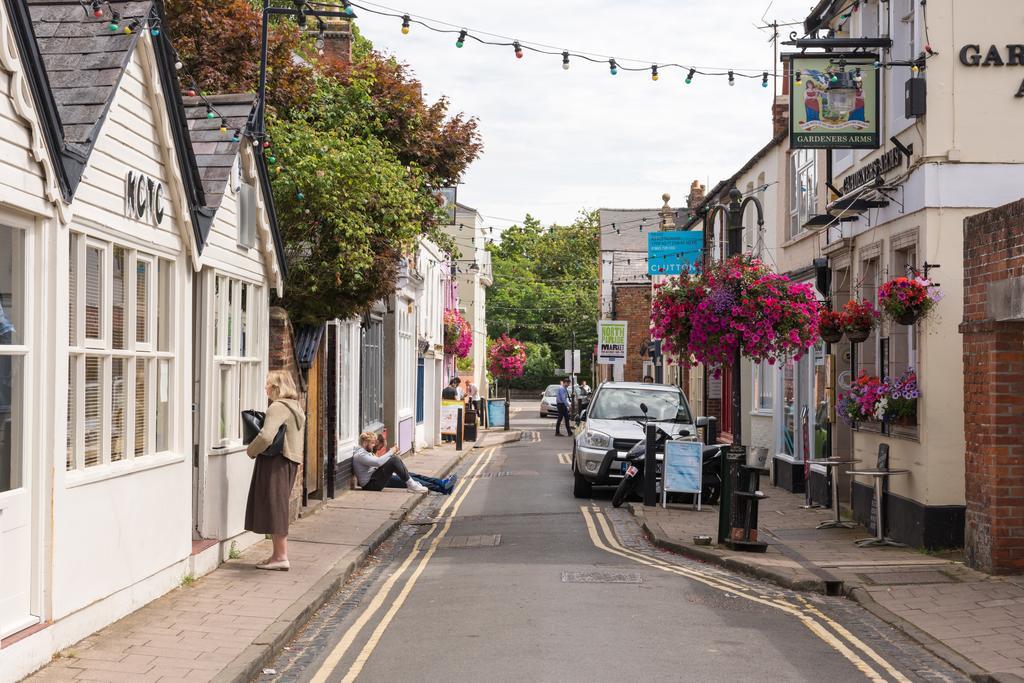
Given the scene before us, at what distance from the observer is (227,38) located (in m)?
19.9

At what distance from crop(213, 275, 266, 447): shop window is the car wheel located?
7.90 metres

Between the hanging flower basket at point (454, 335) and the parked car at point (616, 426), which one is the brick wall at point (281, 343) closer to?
the parked car at point (616, 426)

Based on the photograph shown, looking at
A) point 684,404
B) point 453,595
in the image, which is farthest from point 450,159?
point 453,595

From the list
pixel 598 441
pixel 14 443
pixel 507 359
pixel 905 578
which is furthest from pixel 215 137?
pixel 507 359

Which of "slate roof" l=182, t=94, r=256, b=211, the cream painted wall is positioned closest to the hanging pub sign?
"slate roof" l=182, t=94, r=256, b=211

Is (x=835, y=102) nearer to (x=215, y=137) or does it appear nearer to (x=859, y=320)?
(x=859, y=320)

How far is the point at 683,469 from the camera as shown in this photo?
18500mm

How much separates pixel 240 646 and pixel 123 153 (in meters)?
3.81

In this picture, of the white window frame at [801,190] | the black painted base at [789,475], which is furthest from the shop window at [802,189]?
the black painted base at [789,475]

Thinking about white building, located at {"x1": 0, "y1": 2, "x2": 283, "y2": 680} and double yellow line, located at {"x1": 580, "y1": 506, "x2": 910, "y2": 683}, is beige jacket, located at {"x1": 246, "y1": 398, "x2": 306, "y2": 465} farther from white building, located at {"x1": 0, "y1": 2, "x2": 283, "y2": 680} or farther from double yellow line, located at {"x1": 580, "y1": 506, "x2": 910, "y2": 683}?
double yellow line, located at {"x1": 580, "y1": 506, "x2": 910, "y2": 683}

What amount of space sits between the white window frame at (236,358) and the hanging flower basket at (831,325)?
6879 mm

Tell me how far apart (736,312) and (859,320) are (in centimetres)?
176

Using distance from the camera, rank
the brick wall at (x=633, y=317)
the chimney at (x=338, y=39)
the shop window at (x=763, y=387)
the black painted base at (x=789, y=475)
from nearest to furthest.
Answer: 1. the black painted base at (x=789, y=475)
2. the chimney at (x=338, y=39)
3. the shop window at (x=763, y=387)
4. the brick wall at (x=633, y=317)

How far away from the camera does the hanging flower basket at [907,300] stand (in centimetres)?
1319
